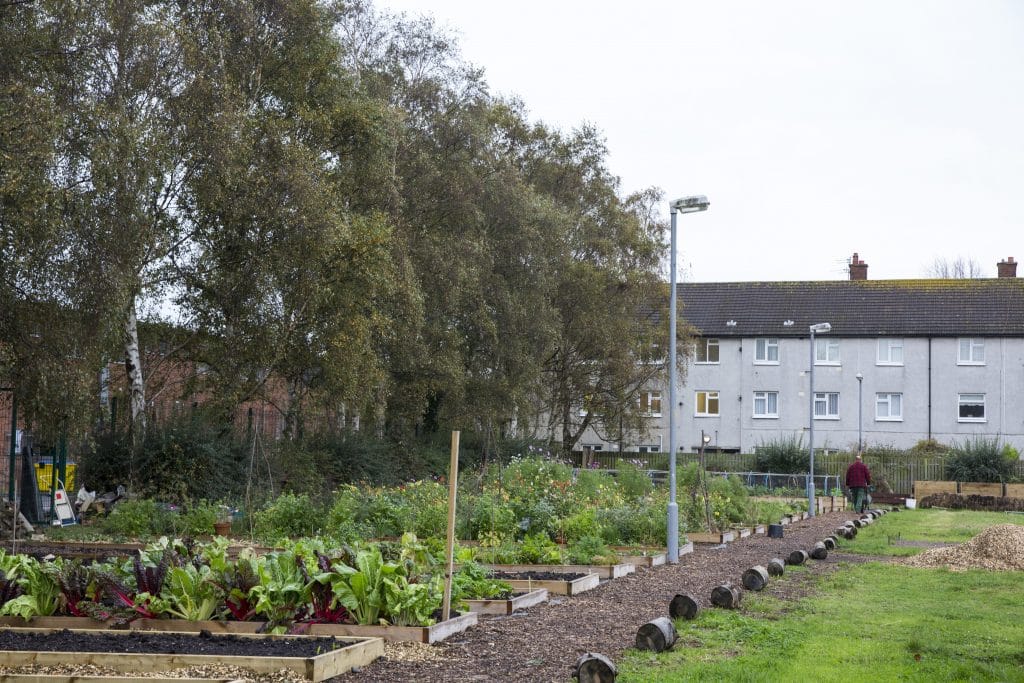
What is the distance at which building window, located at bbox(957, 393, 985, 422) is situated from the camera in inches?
2126

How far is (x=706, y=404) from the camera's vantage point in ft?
192

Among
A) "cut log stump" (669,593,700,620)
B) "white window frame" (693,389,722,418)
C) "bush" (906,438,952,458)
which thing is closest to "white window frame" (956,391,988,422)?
"bush" (906,438,952,458)

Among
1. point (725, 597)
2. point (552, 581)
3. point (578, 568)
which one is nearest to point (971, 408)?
point (578, 568)

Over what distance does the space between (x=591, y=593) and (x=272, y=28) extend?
20.5 m

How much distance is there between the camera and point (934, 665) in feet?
28.6

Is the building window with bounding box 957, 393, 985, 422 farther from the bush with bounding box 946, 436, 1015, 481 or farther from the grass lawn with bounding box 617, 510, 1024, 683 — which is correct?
the grass lawn with bounding box 617, 510, 1024, 683

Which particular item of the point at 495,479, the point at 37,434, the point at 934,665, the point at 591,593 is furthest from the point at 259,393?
the point at 934,665

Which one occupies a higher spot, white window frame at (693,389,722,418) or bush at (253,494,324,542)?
white window frame at (693,389,722,418)

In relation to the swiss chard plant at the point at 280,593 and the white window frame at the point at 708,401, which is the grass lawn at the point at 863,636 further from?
the white window frame at the point at 708,401

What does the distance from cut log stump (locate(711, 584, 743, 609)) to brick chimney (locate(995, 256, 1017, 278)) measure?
5322 centimetres

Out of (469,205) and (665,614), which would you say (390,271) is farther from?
(665,614)

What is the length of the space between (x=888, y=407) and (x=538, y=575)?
45533 millimetres

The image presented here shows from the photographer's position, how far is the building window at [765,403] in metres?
57.3

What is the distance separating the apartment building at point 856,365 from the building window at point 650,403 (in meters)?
0.18
